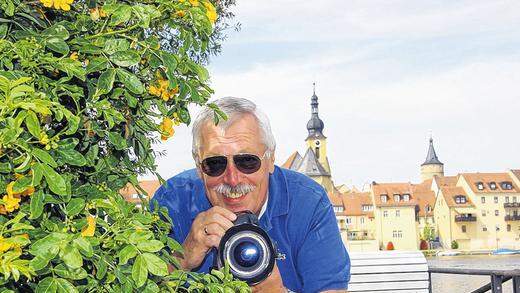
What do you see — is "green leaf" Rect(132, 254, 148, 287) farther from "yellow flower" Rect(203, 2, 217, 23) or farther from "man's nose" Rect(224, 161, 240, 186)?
"man's nose" Rect(224, 161, 240, 186)

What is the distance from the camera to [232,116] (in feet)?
7.28

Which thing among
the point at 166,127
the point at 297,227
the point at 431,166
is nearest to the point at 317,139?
the point at 431,166

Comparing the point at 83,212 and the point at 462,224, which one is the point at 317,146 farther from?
the point at 83,212

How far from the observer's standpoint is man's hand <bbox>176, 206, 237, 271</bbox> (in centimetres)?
211

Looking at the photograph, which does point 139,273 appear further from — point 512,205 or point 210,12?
point 512,205

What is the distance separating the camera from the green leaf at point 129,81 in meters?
1.24

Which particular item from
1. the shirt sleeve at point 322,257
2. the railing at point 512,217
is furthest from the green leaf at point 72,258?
the railing at point 512,217

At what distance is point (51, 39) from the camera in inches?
48.9

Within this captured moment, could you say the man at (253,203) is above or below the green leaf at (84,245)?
above

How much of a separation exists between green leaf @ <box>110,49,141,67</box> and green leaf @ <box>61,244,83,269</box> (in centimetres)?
32

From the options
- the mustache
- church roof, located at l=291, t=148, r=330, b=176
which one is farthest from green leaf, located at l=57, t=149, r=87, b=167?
church roof, located at l=291, t=148, r=330, b=176

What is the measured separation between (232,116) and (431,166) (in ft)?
334

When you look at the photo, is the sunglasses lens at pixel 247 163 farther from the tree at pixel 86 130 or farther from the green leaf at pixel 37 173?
the green leaf at pixel 37 173

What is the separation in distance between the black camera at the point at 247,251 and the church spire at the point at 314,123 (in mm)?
92243
